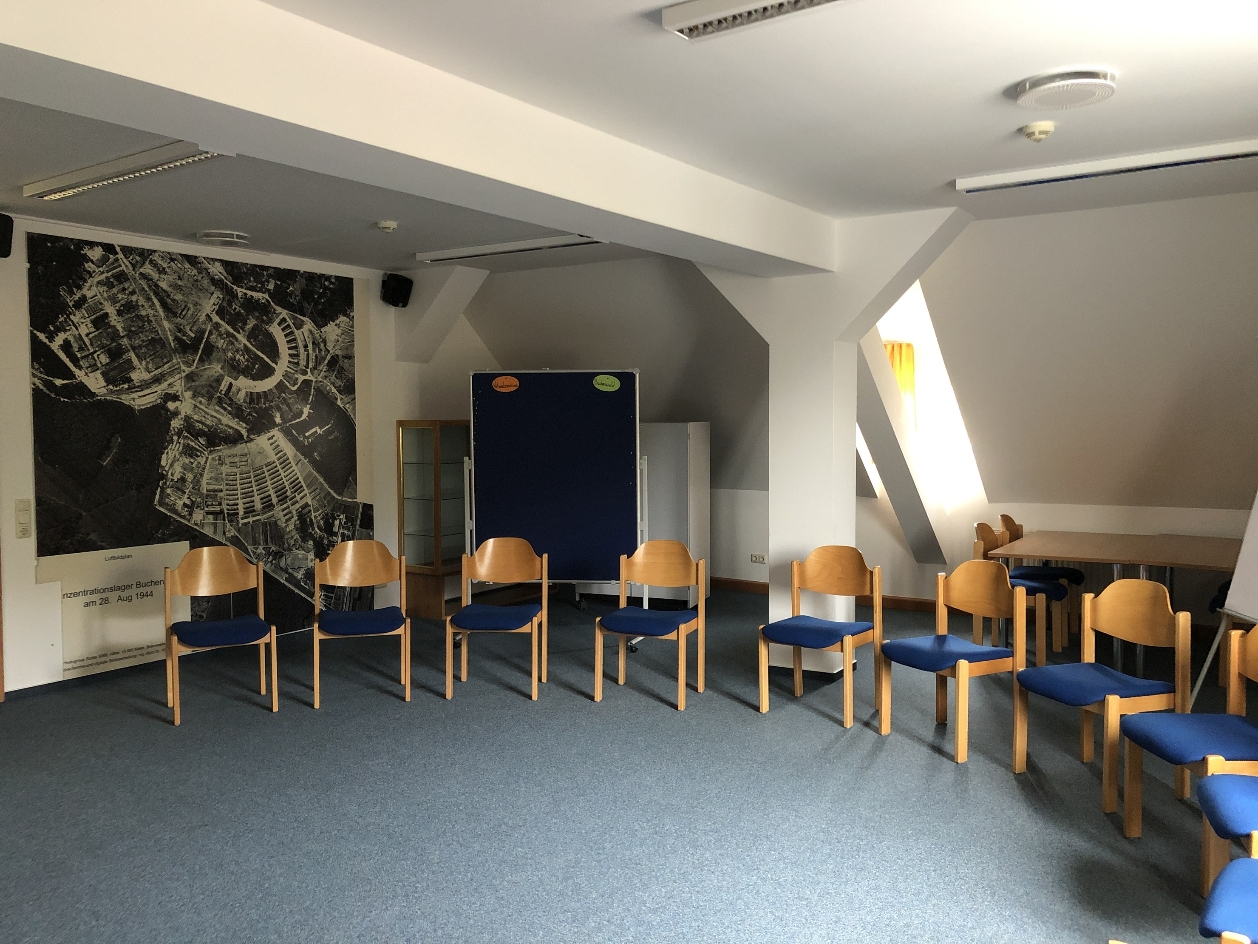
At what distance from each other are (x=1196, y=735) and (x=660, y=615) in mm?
2998

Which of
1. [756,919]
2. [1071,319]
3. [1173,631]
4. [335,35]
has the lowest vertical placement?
[756,919]

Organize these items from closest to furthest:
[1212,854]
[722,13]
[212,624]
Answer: [722,13] < [1212,854] < [212,624]

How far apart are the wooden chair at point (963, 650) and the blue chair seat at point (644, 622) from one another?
4.00 ft

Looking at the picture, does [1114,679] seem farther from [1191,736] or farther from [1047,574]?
[1047,574]

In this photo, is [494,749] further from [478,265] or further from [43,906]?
[478,265]

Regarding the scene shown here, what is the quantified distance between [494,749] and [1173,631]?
323 centimetres

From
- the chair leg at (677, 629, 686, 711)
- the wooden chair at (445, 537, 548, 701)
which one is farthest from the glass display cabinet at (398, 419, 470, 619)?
the chair leg at (677, 629, 686, 711)

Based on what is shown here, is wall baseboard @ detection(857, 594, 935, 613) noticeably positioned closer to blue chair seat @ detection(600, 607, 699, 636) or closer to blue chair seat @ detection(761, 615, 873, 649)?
blue chair seat @ detection(761, 615, 873, 649)

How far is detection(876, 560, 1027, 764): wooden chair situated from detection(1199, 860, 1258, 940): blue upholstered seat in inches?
75.6

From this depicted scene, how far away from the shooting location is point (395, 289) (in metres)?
7.77

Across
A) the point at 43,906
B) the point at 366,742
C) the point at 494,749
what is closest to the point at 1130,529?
the point at 494,749

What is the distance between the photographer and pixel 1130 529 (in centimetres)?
734

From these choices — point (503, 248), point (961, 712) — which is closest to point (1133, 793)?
point (961, 712)

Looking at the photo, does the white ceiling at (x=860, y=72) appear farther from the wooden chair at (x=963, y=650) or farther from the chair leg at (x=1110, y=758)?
the chair leg at (x=1110, y=758)
